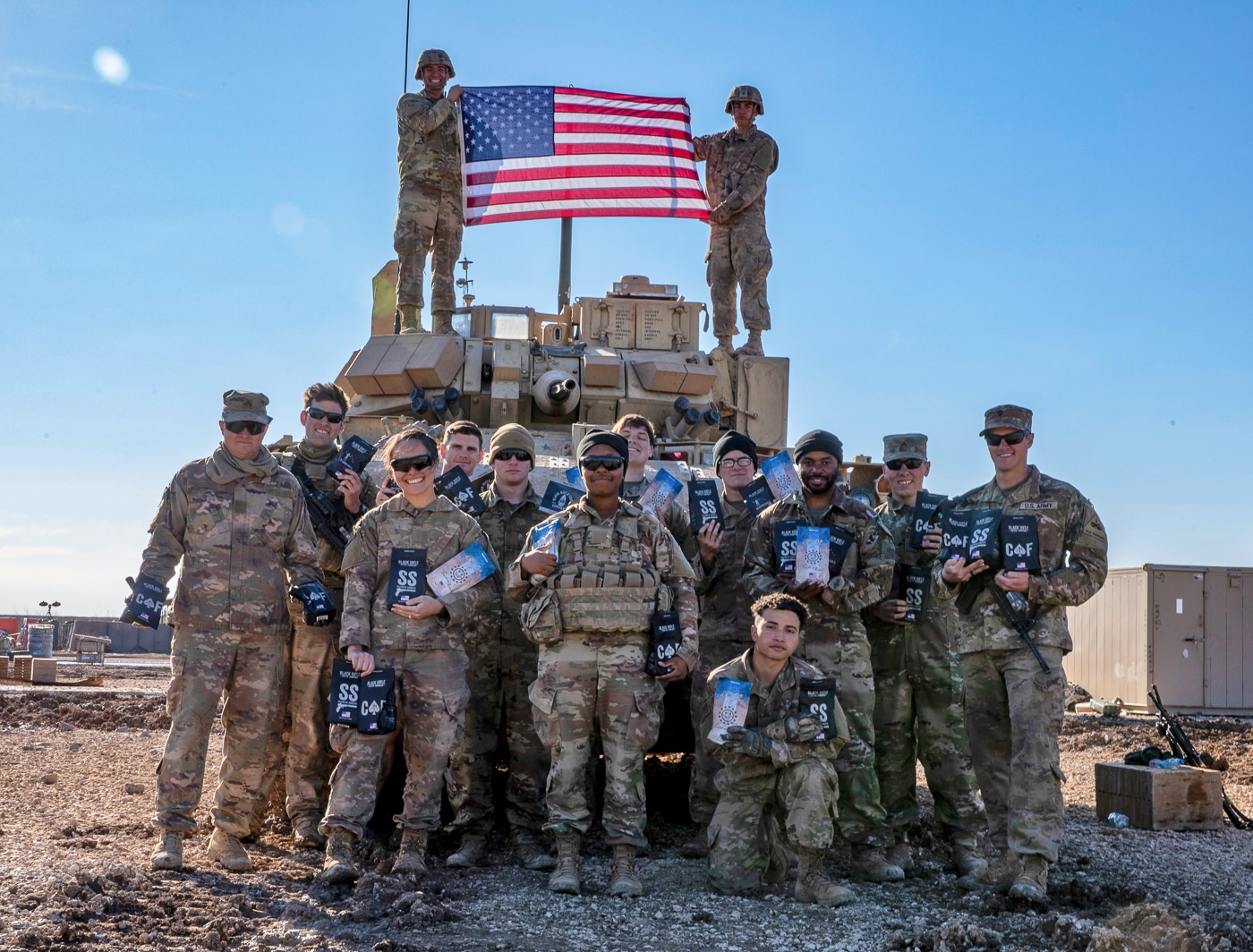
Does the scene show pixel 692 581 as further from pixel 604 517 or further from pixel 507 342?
pixel 507 342

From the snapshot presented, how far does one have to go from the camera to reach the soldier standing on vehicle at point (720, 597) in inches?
251

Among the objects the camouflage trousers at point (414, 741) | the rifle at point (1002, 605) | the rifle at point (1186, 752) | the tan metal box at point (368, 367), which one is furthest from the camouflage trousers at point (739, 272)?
the camouflage trousers at point (414, 741)

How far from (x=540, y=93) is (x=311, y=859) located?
833 cm

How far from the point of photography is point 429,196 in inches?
423

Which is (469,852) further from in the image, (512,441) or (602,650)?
(512,441)

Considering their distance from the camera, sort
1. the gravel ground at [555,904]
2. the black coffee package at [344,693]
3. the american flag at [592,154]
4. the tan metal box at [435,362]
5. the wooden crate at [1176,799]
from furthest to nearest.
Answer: the american flag at [592,154] → the tan metal box at [435,362] → the wooden crate at [1176,799] → the black coffee package at [344,693] → the gravel ground at [555,904]

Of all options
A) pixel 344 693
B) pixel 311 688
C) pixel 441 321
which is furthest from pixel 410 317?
pixel 344 693

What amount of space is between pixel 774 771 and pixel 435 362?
16.6ft

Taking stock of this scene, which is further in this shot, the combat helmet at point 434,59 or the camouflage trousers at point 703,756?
the combat helmet at point 434,59

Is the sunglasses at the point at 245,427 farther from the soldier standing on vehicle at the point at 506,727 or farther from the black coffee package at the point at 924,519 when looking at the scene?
the black coffee package at the point at 924,519

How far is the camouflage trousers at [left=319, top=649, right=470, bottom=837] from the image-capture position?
558 cm

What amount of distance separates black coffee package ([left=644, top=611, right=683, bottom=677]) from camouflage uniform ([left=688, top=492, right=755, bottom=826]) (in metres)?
0.87

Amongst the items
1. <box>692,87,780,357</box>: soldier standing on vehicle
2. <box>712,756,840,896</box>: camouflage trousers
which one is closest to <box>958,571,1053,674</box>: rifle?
<box>712,756,840,896</box>: camouflage trousers

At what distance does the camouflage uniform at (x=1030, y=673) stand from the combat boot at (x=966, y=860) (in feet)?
1.13
